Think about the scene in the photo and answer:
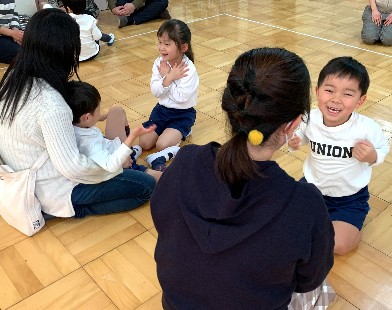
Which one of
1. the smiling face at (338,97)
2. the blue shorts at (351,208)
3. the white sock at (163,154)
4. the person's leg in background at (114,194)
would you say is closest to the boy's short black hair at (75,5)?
the white sock at (163,154)

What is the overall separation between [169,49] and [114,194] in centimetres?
72

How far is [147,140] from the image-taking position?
203 cm

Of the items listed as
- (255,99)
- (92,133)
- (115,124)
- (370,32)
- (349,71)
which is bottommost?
(370,32)

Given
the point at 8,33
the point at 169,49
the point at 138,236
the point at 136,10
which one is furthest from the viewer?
the point at 136,10

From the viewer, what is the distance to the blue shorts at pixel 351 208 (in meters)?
1.44

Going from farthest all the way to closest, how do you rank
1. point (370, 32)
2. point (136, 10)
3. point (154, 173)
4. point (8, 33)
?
point (136, 10)
point (370, 32)
point (8, 33)
point (154, 173)

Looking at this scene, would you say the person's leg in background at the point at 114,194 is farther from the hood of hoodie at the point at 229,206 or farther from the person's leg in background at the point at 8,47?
the person's leg in background at the point at 8,47

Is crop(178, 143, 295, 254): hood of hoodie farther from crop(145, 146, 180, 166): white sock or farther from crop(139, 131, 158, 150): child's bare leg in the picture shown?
crop(139, 131, 158, 150): child's bare leg

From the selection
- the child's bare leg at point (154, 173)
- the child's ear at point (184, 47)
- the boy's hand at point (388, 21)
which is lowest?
the boy's hand at point (388, 21)

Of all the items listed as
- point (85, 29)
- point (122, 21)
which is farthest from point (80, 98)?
point (122, 21)

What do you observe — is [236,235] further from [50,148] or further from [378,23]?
[378,23]

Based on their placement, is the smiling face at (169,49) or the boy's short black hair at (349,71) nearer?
the boy's short black hair at (349,71)

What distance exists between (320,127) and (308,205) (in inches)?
28.4

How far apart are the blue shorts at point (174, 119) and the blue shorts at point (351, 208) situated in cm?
83
